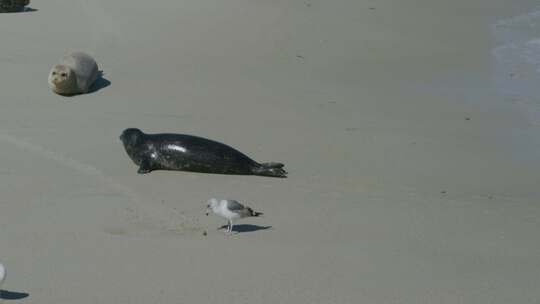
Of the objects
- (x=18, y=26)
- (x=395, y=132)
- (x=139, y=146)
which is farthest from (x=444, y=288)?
(x=18, y=26)

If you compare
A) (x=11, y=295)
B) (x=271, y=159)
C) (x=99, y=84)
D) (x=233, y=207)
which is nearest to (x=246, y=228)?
(x=233, y=207)

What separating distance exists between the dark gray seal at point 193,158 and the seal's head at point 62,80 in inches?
87.2

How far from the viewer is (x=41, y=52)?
12.0m

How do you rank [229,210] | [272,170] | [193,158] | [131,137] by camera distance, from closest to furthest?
[229,210], [272,170], [193,158], [131,137]

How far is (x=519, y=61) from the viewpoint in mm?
13805

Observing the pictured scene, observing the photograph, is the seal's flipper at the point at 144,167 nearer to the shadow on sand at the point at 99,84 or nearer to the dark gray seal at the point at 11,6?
the shadow on sand at the point at 99,84

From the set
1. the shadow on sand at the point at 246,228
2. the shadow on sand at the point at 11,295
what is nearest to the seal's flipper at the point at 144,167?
the shadow on sand at the point at 246,228

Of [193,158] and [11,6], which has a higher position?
[11,6]

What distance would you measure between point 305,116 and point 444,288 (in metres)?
4.78

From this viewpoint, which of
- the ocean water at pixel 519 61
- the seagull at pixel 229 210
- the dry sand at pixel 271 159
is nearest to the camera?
the dry sand at pixel 271 159

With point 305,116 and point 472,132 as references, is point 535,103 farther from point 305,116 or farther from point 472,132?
point 305,116

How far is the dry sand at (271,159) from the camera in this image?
576 cm

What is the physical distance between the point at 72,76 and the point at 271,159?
110 inches

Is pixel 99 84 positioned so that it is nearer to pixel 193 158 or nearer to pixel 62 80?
pixel 62 80
